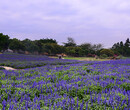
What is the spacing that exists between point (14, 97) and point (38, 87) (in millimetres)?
761

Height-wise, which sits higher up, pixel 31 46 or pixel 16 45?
pixel 16 45

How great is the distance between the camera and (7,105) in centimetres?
291

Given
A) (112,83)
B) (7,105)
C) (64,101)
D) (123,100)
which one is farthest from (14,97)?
(112,83)

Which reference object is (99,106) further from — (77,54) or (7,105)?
(77,54)

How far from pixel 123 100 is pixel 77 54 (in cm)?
5947

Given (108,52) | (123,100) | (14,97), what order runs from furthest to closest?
(108,52) < (14,97) < (123,100)

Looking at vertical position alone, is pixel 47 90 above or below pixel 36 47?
below

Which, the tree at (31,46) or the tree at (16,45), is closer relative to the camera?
the tree at (16,45)

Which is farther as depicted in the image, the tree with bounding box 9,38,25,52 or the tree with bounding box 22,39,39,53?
the tree with bounding box 22,39,39,53

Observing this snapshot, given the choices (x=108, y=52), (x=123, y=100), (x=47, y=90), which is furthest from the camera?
(x=108, y=52)

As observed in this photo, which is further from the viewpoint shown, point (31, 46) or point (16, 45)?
point (31, 46)

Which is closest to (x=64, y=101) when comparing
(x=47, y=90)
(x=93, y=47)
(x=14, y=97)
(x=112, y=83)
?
(x=47, y=90)

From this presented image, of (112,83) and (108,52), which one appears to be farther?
(108,52)

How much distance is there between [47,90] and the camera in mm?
3959
